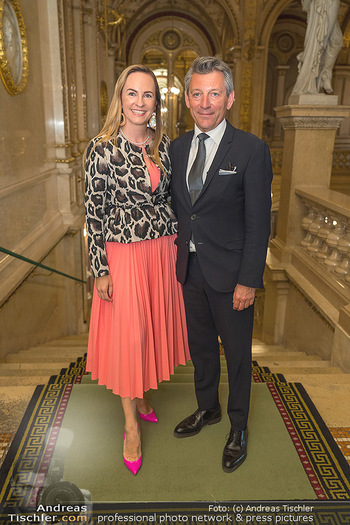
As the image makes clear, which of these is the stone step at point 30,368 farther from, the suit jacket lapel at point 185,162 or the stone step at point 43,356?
the suit jacket lapel at point 185,162

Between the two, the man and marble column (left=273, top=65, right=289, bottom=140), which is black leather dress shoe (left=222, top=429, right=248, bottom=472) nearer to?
the man

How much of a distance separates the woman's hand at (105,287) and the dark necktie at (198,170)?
59cm

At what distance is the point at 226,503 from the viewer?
207cm

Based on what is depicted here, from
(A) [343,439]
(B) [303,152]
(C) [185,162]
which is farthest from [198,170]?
(B) [303,152]

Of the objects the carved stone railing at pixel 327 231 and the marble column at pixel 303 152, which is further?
the marble column at pixel 303 152

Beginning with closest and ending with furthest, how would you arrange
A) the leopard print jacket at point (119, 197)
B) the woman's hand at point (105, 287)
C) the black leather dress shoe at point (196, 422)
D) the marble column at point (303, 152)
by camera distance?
the leopard print jacket at point (119, 197)
the woman's hand at point (105, 287)
the black leather dress shoe at point (196, 422)
the marble column at point (303, 152)

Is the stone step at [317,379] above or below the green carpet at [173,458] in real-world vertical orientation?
below

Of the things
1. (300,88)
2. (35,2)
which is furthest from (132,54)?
(300,88)

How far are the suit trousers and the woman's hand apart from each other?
0.42 metres

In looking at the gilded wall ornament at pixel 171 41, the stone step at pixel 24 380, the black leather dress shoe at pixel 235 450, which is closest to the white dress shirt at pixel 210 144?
the black leather dress shoe at pixel 235 450

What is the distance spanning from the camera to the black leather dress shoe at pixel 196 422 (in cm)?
255

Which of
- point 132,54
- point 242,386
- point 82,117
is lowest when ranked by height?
point 242,386

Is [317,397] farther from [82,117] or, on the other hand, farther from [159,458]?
[82,117]

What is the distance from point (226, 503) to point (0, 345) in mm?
2722
